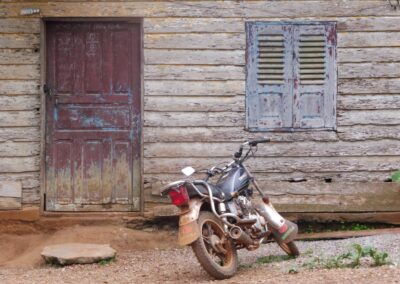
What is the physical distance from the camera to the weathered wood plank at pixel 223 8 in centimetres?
820

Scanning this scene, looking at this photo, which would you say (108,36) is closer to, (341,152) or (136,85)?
(136,85)

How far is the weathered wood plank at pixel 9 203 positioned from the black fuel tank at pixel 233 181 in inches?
114

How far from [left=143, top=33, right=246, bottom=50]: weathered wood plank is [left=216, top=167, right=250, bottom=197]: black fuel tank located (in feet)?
7.22

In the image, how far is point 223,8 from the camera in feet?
27.1

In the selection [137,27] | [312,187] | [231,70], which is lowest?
[312,187]

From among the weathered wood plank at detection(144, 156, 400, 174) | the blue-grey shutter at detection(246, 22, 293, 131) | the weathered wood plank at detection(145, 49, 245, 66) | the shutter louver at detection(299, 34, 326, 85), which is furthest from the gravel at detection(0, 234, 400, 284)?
the weathered wood plank at detection(145, 49, 245, 66)

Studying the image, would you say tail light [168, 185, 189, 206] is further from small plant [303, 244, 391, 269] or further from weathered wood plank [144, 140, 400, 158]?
weathered wood plank [144, 140, 400, 158]

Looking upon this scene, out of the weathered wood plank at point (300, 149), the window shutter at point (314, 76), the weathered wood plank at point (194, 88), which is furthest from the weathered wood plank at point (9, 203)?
the window shutter at point (314, 76)

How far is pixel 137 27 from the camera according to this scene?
841 cm

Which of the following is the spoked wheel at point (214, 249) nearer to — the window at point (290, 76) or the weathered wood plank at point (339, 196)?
the weathered wood plank at point (339, 196)

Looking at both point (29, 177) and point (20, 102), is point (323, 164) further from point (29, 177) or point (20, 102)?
point (20, 102)

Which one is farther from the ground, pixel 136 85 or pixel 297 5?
pixel 297 5

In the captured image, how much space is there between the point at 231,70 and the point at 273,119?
0.77m

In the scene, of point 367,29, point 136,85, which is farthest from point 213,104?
point 367,29
